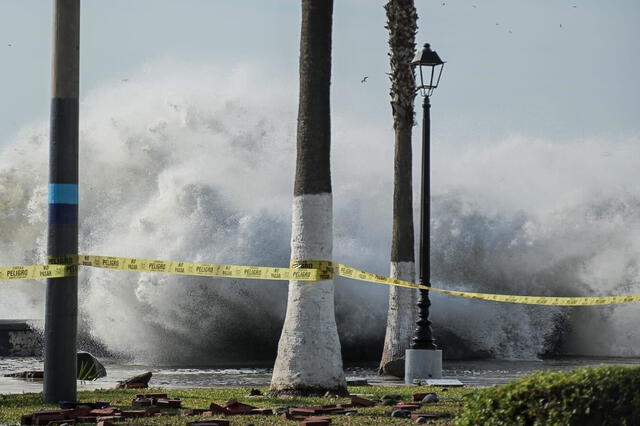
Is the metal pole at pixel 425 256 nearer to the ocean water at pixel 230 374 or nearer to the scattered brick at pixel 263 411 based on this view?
the ocean water at pixel 230 374

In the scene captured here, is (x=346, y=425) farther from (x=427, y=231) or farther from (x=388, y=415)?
(x=427, y=231)

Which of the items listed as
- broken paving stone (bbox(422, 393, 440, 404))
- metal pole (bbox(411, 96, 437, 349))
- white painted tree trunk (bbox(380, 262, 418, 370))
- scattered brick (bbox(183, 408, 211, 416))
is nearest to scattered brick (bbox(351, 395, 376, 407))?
broken paving stone (bbox(422, 393, 440, 404))

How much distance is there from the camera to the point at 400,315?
2367 cm

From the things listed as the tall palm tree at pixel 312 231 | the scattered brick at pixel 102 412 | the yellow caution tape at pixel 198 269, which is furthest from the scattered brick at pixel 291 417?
the tall palm tree at pixel 312 231

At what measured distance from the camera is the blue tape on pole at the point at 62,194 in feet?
42.1

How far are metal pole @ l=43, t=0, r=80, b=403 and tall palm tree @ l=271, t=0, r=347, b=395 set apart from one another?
2811mm

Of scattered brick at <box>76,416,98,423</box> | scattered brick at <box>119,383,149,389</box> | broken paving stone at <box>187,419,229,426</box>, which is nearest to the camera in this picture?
broken paving stone at <box>187,419,229,426</box>

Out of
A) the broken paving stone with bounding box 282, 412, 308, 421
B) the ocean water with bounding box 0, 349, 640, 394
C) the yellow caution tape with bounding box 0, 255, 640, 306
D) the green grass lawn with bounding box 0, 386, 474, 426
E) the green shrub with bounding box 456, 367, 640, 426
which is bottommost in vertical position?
the ocean water with bounding box 0, 349, 640, 394

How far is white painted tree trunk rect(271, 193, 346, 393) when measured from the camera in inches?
576

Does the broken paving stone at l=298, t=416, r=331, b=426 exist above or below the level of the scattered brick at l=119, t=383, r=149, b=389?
above

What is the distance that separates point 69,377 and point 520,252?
998 inches

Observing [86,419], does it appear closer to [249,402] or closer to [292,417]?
[292,417]

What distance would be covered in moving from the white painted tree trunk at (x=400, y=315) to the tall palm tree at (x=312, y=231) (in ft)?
28.3

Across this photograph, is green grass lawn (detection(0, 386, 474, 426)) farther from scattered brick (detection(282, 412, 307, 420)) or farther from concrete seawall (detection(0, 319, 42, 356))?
concrete seawall (detection(0, 319, 42, 356))
